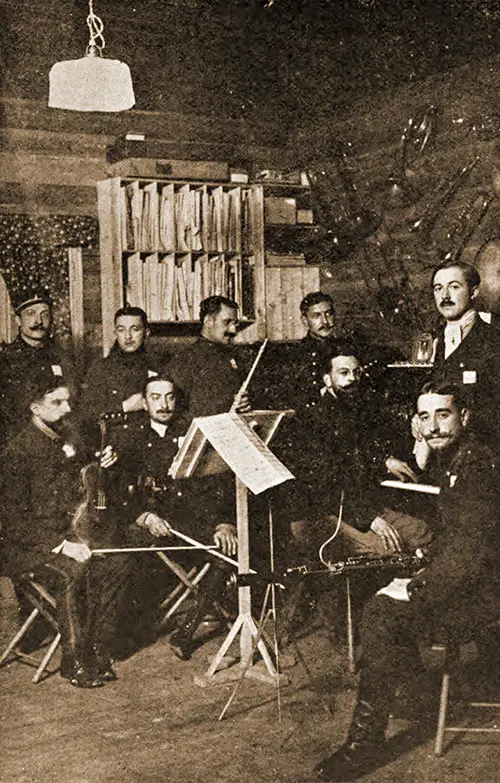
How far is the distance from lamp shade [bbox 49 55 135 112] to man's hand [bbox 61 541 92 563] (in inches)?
77.3

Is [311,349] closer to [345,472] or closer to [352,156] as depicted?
[345,472]

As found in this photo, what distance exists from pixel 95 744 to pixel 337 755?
883 mm

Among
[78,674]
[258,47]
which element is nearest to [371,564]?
[78,674]

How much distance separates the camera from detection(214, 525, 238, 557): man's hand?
171 inches

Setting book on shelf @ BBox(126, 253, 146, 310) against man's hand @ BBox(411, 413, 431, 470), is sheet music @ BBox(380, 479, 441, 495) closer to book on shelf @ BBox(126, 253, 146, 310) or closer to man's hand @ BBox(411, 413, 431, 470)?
man's hand @ BBox(411, 413, 431, 470)

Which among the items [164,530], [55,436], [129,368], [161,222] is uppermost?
[161,222]

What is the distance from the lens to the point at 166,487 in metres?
4.61

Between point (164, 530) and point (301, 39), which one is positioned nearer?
point (164, 530)

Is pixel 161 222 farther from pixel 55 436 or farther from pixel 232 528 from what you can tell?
pixel 232 528

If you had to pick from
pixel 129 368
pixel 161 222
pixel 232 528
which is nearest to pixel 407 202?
pixel 161 222

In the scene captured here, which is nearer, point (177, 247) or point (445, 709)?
point (445, 709)

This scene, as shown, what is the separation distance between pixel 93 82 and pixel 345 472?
2.17 meters

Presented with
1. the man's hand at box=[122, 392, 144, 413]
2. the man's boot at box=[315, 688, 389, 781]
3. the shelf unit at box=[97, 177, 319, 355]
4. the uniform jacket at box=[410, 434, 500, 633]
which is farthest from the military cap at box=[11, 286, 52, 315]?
the man's boot at box=[315, 688, 389, 781]

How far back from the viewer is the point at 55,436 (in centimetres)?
443
